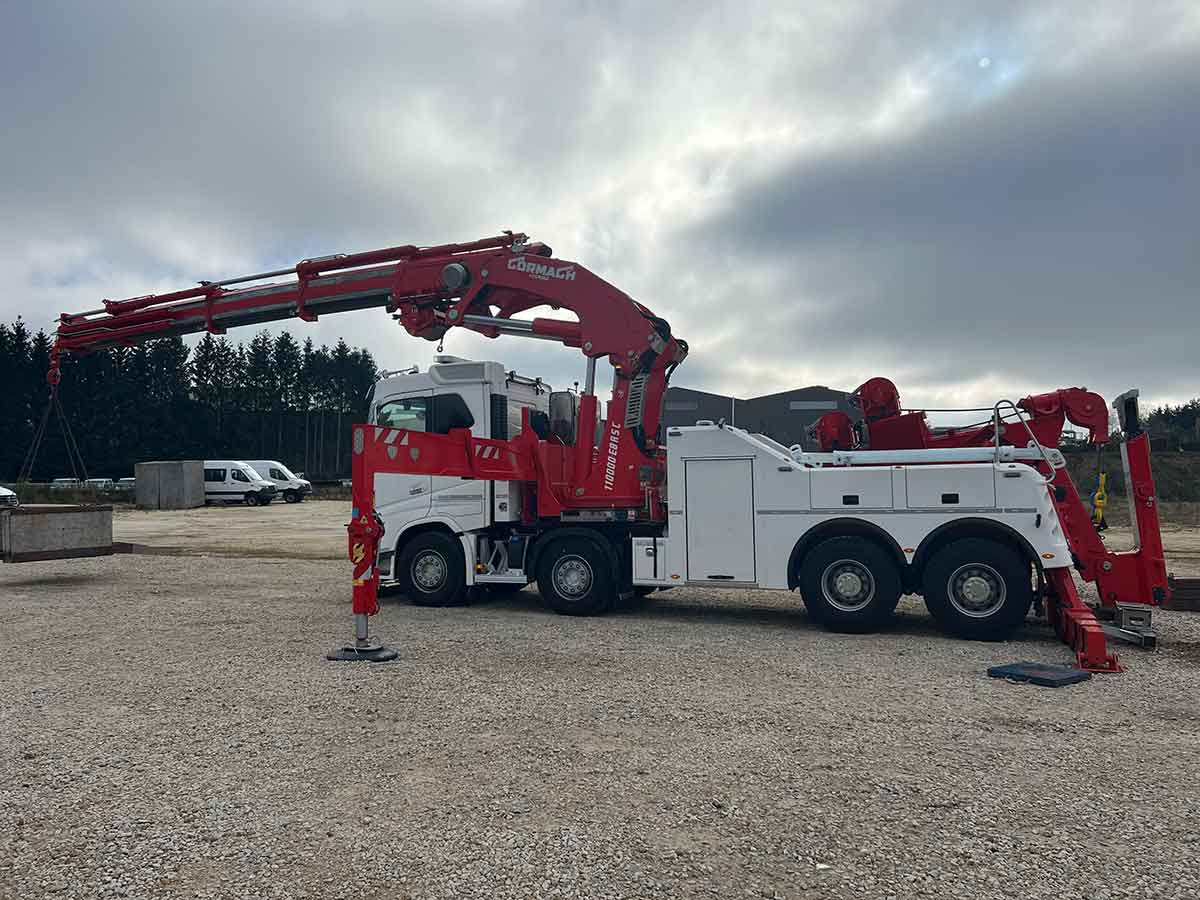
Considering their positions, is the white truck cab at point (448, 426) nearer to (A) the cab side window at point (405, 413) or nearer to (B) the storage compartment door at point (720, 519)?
(A) the cab side window at point (405, 413)

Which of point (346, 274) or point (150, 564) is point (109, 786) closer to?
point (346, 274)

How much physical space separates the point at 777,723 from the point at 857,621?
3580mm

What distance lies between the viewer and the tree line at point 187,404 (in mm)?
63438

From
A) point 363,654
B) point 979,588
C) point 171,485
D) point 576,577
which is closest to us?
point 363,654

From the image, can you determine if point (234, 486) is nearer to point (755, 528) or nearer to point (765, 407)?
point (765, 407)

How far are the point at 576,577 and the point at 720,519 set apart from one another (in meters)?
1.99

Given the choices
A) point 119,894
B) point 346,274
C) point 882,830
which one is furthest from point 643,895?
point 346,274

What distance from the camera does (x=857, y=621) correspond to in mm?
8812

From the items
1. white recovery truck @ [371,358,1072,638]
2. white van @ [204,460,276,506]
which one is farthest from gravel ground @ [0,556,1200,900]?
white van @ [204,460,276,506]

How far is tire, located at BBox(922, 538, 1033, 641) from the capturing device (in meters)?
8.27

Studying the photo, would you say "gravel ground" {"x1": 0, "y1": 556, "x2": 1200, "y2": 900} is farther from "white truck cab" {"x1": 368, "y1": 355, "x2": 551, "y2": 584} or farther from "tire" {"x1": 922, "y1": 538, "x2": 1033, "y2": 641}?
"white truck cab" {"x1": 368, "y1": 355, "x2": 551, "y2": 584}

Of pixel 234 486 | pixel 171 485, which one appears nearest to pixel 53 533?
pixel 234 486

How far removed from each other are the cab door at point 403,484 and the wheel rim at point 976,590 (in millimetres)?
6313

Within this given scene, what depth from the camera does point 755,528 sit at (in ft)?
30.5
